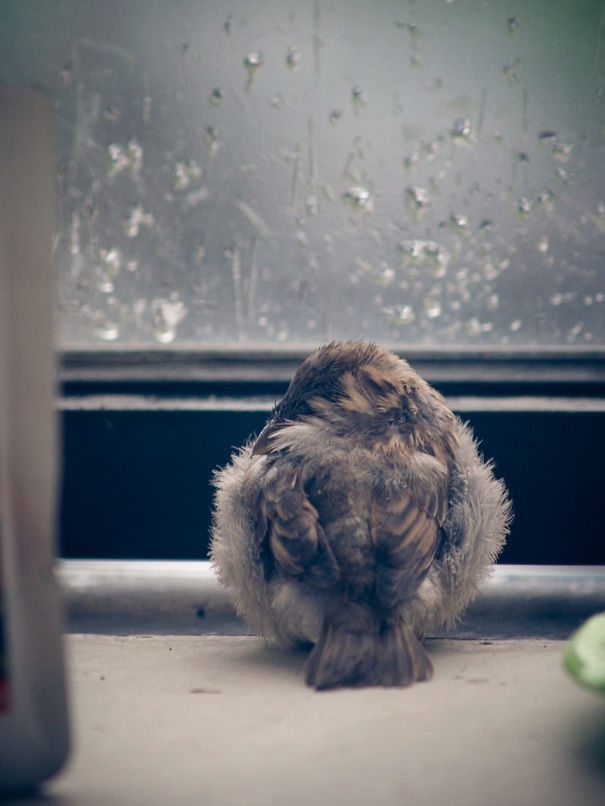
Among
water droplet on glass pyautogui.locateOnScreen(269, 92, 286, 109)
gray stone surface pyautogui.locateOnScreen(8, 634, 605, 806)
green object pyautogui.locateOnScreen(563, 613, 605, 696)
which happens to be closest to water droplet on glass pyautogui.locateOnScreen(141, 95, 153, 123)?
water droplet on glass pyautogui.locateOnScreen(269, 92, 286, 109)

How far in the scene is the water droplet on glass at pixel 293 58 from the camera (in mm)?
1452

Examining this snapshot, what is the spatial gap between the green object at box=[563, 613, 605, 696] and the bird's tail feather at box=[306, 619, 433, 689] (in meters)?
0.29

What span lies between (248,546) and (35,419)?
Answer: 518 millimetres

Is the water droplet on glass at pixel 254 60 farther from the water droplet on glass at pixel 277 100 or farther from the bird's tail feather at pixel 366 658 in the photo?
the bird's tail feather at pixel 366 658

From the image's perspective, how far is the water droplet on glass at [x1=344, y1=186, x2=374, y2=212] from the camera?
1.48m

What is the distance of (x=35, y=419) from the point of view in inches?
23.3

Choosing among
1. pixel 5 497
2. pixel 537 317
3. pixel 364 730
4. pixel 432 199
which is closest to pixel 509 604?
pixel 537 317

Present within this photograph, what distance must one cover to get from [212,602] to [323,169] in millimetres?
865

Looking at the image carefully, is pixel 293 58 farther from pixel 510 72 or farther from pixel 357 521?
pixel 357 521

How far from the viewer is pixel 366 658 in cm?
91

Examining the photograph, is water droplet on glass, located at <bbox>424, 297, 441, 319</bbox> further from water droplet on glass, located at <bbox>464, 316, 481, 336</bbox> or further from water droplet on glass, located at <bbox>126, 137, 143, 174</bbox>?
water droplet on glass, located at <bbox>126, 137, 143, 174</bbox>

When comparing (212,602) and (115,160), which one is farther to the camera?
(115,160)

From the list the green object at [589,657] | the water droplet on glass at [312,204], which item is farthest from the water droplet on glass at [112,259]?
the green object at [589,657]

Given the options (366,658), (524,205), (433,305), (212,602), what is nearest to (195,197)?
(433,305)
